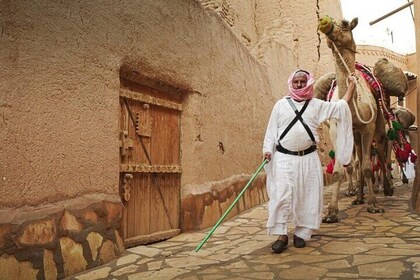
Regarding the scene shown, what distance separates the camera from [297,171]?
12.0 ft

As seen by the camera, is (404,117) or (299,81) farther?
(404,117)

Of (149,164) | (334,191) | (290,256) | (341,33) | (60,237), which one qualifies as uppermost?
(341,33)

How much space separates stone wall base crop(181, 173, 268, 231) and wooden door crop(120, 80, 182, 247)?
124 mm

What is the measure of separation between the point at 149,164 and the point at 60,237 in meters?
1.46

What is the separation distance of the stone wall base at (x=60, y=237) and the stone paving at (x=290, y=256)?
0.14 metres

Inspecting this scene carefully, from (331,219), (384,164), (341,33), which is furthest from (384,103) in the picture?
(331,219)

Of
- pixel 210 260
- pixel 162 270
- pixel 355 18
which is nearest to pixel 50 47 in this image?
pixel 162 270

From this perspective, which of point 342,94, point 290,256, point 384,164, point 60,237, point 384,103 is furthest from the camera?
point 384,164

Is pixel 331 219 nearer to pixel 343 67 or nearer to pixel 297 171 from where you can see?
pixel 297 171

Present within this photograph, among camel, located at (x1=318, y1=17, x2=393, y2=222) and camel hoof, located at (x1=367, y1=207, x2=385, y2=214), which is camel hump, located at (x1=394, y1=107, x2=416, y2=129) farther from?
camel hoof, located at (x1=367, y1=207, x2=385, y2=214)

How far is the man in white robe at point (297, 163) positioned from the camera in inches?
142

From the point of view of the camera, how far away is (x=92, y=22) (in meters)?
3.56

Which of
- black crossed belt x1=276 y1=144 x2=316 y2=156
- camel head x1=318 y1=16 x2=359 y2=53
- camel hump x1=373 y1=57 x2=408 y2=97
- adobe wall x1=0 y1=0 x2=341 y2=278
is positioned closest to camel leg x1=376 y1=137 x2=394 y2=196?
camel hump x1=373 y1=57 x2=408 y2=97

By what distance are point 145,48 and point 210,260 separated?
2293 mm
